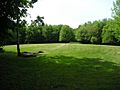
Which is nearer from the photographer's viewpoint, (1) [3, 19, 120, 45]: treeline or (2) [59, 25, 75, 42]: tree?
(1) [3, 19, 120, 45]: treeline

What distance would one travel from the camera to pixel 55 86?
13.1m

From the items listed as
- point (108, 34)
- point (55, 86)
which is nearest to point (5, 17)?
point (55, 86)

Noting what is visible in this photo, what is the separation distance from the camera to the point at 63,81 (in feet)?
47.9

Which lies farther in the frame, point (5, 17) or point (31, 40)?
point (31, 40)

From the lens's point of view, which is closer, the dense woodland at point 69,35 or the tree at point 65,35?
the dense woodland at point 69,35

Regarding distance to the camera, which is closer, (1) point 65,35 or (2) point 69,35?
(1) point 65,35

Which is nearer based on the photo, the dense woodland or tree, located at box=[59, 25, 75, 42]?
the dense woodland

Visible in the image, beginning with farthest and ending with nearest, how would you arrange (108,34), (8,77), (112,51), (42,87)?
(108,34) < (112,51) < (8,77) < (42,87)

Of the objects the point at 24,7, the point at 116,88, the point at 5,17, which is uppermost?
the point at 24,7

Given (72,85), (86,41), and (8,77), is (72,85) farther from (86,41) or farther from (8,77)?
(86,41)

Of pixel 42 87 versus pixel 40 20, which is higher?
pixel 40 20

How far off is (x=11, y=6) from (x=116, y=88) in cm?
840

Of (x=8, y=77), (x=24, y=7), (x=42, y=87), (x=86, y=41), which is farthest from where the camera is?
(x=86, y=41)

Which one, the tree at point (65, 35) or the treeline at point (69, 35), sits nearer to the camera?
the treeline at point (69, 35)
